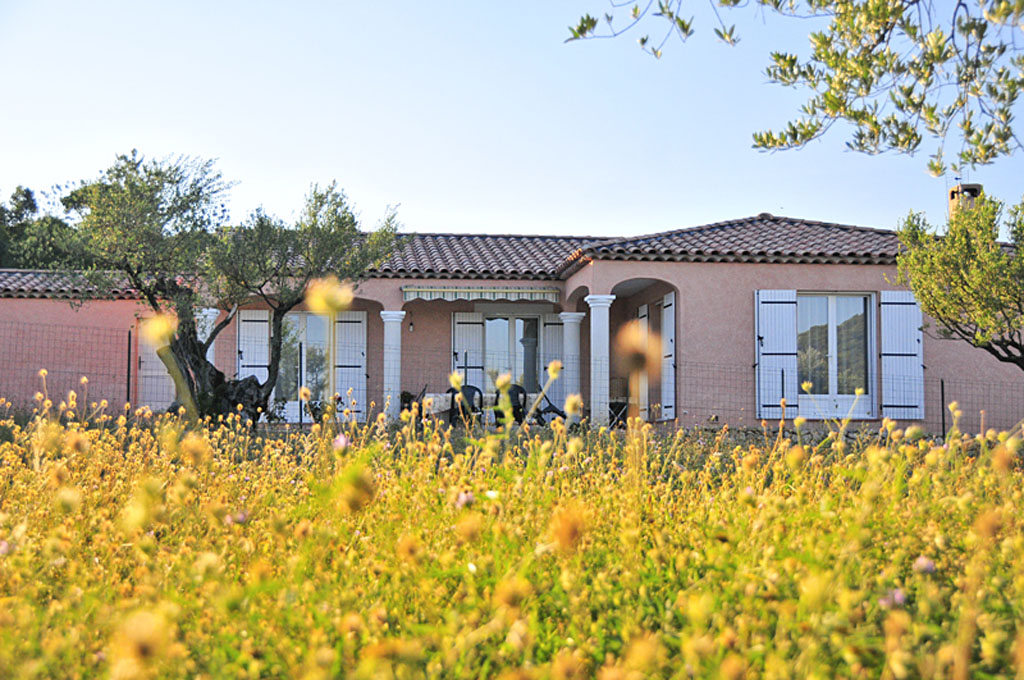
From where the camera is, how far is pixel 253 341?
16.1 m

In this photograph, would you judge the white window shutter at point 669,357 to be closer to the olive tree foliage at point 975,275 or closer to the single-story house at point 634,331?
the single-story house at point 634,331

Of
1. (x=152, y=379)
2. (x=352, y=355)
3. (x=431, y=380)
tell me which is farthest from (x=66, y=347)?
(x=431, y=380)

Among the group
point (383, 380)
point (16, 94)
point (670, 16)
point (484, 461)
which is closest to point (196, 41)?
point (16, 94)

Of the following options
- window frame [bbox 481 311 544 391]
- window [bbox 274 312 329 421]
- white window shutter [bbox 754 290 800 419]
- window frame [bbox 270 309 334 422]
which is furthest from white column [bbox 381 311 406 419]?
white window shutter [bbox 754 290 800 419]

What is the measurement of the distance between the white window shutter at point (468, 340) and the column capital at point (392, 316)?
57.4 inches

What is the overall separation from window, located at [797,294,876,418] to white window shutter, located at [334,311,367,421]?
7041mm

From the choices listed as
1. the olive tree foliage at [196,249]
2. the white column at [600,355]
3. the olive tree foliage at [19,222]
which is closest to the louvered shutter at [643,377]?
the white column at [600,355]

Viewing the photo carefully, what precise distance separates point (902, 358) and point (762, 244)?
2.65 metres

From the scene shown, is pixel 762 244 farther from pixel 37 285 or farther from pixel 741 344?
pixel 37 285

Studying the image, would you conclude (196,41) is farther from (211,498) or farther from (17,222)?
(17,222)

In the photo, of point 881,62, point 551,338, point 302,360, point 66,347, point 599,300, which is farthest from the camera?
point 551,338

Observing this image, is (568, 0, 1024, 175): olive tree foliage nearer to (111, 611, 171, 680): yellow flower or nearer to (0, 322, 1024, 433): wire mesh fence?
(111, 611, 171, 680): yellow flower

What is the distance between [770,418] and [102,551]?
38.1 feet

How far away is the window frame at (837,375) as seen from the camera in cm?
1391
